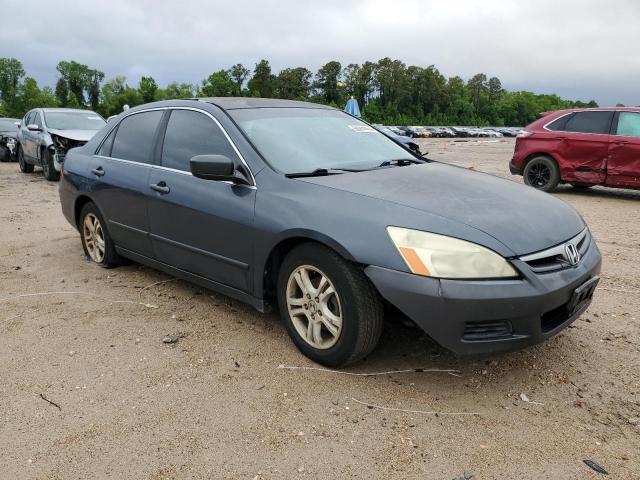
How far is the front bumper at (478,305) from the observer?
272cm

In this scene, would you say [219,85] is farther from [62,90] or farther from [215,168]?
[215,168]

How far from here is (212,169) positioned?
3.48 m

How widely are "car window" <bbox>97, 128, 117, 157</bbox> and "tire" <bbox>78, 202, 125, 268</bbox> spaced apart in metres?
0.48

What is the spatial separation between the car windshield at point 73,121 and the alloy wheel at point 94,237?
8025 mm

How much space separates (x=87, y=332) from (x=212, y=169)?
1431 mm

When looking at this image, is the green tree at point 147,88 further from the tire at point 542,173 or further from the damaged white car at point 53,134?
the tire at point 542,173

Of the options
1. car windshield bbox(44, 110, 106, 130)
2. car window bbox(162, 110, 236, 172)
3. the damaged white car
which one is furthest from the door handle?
car windshield bbox(44, 110, 106, 130)

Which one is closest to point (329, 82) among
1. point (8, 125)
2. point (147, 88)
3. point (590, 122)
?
point (147, 88)

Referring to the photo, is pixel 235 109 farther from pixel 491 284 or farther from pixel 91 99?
pixel 91 99

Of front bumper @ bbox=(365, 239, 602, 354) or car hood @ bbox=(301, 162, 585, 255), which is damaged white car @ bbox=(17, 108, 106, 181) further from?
front bumper @ bbox=(365, 239, 602, 354)

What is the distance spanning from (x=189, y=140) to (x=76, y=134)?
9076 millimetres

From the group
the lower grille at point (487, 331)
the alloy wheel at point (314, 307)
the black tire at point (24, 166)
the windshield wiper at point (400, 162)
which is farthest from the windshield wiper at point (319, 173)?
the black tire at point (24, 166)

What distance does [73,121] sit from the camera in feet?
42.1

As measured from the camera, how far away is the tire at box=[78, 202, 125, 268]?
507 centimetres
